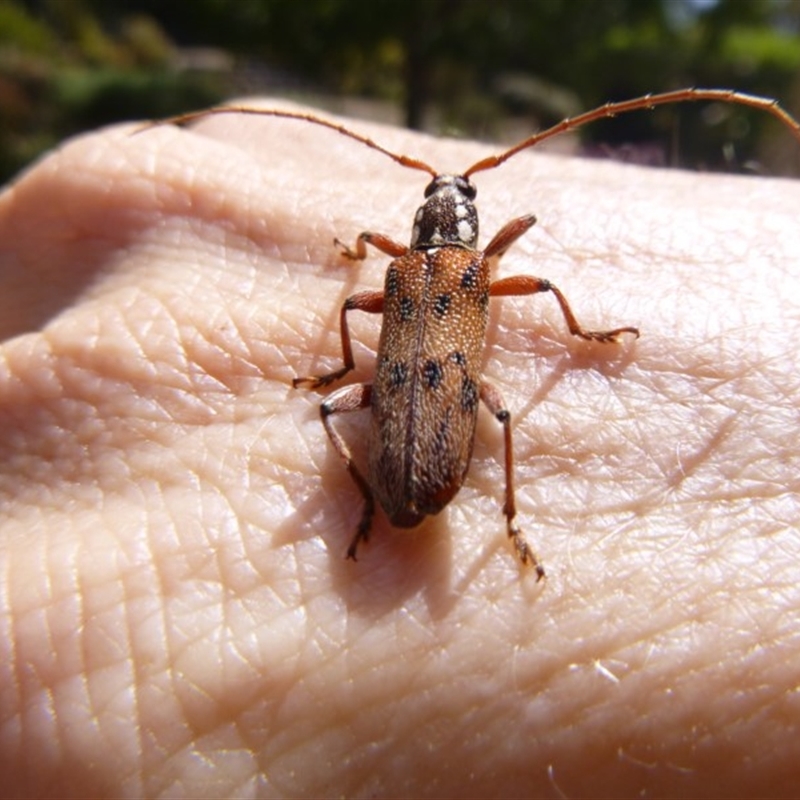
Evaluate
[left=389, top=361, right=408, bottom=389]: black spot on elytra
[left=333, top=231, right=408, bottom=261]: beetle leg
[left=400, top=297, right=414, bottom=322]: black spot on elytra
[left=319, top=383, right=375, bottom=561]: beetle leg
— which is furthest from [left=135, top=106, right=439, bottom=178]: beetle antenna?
[left=319, top=383, right=375, bottom=561]: beetle leg

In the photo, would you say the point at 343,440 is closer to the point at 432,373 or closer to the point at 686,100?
the point at 432,373

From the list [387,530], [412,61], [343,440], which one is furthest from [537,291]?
[412,61]

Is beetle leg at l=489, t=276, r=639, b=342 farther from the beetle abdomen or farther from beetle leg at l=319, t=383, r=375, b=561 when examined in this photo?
beetle leg at l=319, t=383, r=375, b=561

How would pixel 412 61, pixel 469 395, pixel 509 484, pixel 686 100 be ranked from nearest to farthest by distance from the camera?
pixel 509 484, pixel 469 395, pixel 686 100, pixel 412 61

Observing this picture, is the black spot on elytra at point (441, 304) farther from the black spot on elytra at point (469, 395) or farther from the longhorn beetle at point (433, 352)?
the black spot on elytra at point (469, 395)

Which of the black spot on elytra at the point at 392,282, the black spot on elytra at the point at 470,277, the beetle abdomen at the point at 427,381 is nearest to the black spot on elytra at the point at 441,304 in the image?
the beetle abdomen at the point at 427,381

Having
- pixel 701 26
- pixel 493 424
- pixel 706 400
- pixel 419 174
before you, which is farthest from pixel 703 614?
pixel 701 26

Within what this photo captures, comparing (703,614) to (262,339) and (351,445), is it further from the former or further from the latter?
(262,339)
